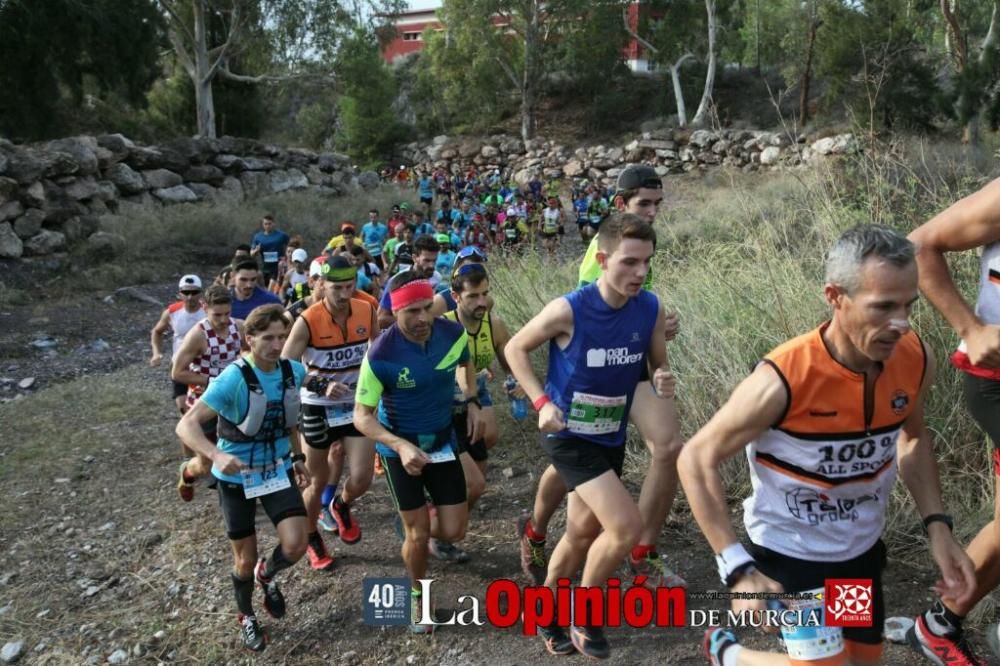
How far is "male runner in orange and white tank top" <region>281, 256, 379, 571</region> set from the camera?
4.98 metres

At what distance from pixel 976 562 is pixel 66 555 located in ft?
17.0

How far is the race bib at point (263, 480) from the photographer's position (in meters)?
4.07

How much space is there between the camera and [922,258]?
2758mm

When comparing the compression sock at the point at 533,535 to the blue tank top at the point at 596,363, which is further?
the compression sock at the point at 533,535

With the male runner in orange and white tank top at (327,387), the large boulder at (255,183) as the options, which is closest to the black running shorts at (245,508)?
the male runner in orange and white tank top at (327,387)

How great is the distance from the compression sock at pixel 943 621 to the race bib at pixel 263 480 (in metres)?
2.95

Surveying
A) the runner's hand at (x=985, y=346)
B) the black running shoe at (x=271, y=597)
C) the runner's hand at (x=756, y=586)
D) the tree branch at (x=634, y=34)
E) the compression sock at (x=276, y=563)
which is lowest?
the black running shoe at (x=271, y=597)

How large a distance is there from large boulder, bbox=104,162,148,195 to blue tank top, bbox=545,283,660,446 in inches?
711

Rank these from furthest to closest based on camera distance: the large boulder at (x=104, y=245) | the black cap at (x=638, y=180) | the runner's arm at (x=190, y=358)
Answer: the large boulder at (x=104, y=245), the runner's arm at (x=190, y=358), the black cap at (x=638, y=180)

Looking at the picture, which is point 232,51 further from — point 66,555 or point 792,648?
point 792,648

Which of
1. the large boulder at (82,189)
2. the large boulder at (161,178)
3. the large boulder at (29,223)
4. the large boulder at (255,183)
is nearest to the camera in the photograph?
the large boulder at (29,223)

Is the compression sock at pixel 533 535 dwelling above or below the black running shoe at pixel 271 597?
above

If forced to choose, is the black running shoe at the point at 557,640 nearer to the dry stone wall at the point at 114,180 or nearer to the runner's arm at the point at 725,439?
the runner's arm at the point at 725,439

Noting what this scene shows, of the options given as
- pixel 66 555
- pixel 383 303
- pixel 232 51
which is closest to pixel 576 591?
pixel 383 303
